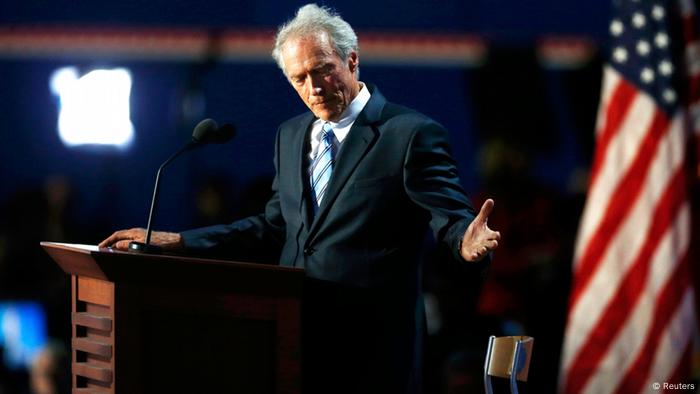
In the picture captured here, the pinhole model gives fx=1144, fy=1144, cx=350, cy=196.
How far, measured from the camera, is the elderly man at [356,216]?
7.74ft

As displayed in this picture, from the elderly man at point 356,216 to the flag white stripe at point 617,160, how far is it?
244 cm

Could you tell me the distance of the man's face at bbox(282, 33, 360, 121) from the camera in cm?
244

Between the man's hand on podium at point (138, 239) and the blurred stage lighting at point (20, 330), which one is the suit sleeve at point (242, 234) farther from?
the blurred stage lighting at point (20, 330)

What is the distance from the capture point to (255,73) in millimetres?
5477

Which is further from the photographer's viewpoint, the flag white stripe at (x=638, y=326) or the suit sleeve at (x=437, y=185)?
the flag white stripe at (x=638, y=326)

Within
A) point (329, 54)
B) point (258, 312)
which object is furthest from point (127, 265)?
point (329, 54)

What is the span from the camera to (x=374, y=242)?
2.42 meters

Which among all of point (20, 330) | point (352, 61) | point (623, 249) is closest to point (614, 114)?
point (623, 249)

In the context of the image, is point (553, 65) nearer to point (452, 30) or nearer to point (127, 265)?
point (452, 30)

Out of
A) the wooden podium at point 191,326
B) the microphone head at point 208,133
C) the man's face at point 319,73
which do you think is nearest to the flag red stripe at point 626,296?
the man's face at point 319,73

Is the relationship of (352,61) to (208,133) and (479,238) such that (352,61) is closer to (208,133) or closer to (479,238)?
(208,133)

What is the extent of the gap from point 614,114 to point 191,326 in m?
3.03

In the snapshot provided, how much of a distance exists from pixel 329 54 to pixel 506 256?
10.1 ft

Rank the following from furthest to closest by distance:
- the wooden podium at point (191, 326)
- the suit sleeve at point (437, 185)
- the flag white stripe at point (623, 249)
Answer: the flag white stripe at point (623, 249), the suit sleeve at point (437, 185), the wooden podium at point (191, 326)
